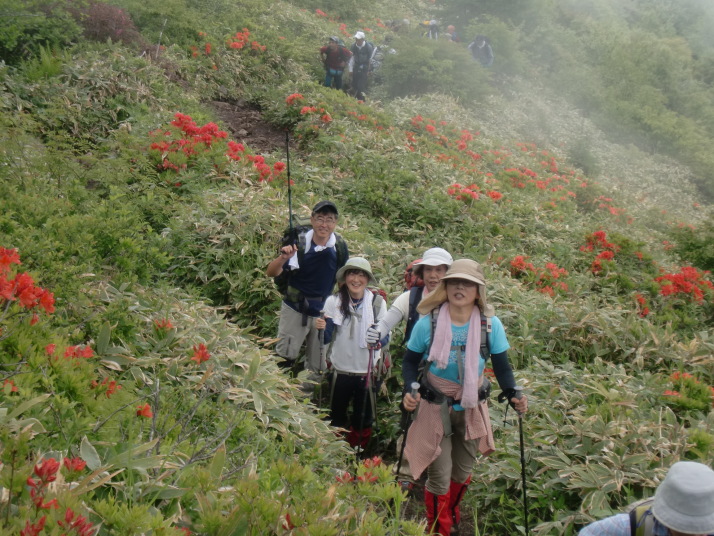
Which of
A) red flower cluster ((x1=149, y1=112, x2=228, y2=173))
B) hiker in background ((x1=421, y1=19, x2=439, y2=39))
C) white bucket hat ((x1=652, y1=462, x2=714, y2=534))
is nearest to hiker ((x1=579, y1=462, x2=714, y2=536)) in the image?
white bucket hat ((x1=652, y1=462, x2=714, y2=534))

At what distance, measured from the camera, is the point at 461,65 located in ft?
64.5

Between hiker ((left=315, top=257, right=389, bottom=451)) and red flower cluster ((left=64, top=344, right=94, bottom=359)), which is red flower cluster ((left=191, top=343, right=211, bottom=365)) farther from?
hiker ((left=315, top=257, right=389, bottom=451))

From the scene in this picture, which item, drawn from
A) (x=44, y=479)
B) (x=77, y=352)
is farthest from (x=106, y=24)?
(x=44, y=479)

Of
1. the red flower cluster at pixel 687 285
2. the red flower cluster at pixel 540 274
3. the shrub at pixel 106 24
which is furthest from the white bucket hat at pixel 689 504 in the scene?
the shrub at pixel 106 24

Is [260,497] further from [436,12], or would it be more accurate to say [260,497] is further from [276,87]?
[436,12]

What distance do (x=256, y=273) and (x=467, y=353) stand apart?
3711 millimetres

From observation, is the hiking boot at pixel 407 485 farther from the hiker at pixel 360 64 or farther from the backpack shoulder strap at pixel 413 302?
the hiker at pixel 360 64

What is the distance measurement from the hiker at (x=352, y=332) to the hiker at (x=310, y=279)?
41 centimetres

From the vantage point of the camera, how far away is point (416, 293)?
178 inches

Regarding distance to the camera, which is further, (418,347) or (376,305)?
(376,305)

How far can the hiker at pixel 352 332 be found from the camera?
4.77m

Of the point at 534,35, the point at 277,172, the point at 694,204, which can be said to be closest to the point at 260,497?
the point at 277,172

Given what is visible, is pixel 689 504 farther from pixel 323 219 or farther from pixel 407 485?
pixel 323 219

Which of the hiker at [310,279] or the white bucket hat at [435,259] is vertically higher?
the white bucket hat at [435,259]
